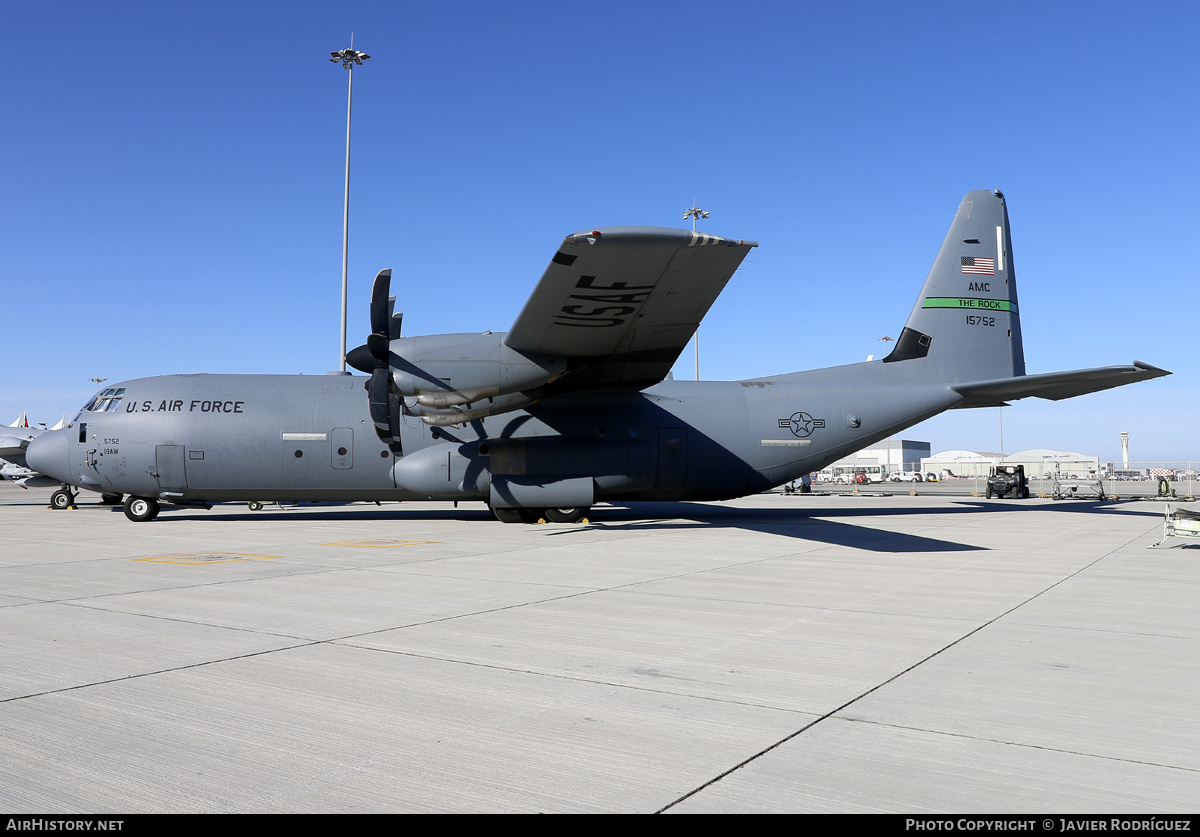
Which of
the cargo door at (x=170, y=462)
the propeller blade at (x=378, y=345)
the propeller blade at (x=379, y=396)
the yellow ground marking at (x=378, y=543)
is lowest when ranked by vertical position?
the yellow ground marking at (x=378, y=543)

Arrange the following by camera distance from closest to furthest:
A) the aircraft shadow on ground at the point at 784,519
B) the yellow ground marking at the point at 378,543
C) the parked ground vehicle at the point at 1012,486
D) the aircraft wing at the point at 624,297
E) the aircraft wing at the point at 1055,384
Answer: the aircraft wing at the point at 624,297
the yellow ground marking at the point at 378,543
the aircraft shadow on ground at the point at 784,519
the aircraft wing at the point at 1055,384
the parked ground vehicle at the point at 1012,486

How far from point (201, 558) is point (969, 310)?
18.6 metres

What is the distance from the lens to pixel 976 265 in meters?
20.4

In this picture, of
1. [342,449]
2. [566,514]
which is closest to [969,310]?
[566,514]

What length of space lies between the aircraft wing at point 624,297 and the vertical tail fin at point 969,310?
8.28 m

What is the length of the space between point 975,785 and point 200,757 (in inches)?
136

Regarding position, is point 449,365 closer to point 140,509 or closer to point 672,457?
point 672,457

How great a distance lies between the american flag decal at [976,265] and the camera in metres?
20.3

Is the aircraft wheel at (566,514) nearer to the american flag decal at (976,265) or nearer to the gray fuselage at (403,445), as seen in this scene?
the gray fuselage at (403,445)

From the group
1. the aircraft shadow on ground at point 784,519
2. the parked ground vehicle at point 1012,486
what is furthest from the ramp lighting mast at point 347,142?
the parked ground vehicle at point 1012,486

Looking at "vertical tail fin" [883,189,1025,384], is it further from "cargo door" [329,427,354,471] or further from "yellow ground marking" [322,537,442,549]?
"cargo door" [329,427,354,471]

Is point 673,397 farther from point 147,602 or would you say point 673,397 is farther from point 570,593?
point 147,602

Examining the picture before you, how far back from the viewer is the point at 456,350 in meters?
14.4

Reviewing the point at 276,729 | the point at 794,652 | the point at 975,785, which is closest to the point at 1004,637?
the point at 794,652
